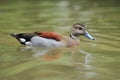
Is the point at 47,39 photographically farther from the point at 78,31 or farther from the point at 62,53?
the point at 78,31

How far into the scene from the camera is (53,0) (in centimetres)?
2844

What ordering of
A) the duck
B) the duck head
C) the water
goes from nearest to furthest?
the water
the duck
the duck head

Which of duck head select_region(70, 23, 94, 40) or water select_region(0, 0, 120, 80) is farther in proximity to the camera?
duck head select_region(70, 23, 94, 40)

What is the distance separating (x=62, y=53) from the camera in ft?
38.1

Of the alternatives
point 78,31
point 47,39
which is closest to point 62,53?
point 47,39

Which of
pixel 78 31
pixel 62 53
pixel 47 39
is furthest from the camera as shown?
pixel 78 31

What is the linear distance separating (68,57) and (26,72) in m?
2.13

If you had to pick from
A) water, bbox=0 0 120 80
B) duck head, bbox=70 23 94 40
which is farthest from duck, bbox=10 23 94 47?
water, bbox=0 0 120 80

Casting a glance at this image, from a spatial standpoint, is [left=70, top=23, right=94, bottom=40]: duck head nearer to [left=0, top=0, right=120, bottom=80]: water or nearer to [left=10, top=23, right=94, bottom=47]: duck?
[left=10, top=23, right=94, bottom=47]: duck

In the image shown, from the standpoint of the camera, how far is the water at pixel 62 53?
909cm

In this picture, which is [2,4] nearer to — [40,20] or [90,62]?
[40,20]

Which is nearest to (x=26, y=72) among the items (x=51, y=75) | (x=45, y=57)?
(x=51, y=75)

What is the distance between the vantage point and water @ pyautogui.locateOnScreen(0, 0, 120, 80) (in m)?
9.09

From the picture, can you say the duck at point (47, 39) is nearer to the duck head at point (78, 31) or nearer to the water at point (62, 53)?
the duck head at point (78, 31)
